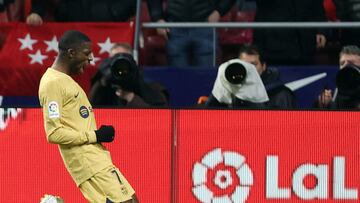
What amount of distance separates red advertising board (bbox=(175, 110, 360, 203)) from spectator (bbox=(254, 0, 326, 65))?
2515 millimetres

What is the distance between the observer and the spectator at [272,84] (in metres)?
10.3

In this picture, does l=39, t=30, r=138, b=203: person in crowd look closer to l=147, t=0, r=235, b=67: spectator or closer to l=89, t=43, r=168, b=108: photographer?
l=89, t=43, r=168, b=108: photographer

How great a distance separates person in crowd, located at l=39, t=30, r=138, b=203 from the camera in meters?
8.18

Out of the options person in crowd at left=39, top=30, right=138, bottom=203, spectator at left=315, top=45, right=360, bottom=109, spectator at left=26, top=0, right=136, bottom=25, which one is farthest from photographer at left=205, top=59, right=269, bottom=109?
spectator at left=26, top=0, right=136, bottom=25

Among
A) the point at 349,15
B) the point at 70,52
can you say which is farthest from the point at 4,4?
the point at 70,52

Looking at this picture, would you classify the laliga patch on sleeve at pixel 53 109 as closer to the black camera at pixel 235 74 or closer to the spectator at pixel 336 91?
the black camera at pixel 235 74

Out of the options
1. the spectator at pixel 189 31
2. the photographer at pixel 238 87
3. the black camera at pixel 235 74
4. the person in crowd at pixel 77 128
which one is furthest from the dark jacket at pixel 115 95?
the person in crowd at pixel 77 128

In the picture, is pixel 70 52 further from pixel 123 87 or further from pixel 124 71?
pixel 123 87

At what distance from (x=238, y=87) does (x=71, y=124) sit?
2.13m

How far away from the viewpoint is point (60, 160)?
32.9 feet

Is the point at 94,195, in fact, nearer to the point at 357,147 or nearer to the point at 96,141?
the point at 96,141

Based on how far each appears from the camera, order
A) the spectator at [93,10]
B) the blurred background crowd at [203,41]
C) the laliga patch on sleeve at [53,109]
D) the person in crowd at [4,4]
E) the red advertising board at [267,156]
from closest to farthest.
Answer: the laliga patch on sleeve at [53,109]
the red advertising board at [267,156]
the blurred background crowd at [203,41]
the spectator at [93,10]
the person in crowd at [4,4]

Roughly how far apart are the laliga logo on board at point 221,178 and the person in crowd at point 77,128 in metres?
1.45

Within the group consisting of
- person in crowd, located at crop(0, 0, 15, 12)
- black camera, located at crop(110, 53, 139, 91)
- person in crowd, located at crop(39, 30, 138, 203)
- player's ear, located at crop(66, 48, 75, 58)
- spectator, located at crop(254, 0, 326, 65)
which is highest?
person in crowd, located at crop(0, 0, 15, 12)
